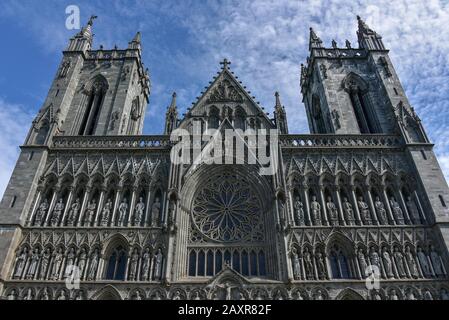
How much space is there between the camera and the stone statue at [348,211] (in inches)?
761

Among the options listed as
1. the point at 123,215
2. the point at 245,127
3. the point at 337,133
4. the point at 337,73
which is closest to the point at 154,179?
the point at 123,215

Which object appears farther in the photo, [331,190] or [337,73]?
[337,73]

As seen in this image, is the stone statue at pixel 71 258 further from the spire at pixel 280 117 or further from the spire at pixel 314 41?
the spire at pixel 314 41

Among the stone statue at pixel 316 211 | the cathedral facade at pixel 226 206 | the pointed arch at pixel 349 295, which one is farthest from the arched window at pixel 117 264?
the pointed arch at pixel 349 295

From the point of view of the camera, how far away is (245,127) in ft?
78.0

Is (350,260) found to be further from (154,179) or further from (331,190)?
(154,179)

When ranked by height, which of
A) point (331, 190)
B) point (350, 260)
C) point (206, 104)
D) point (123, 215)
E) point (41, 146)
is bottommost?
point (350, 260)

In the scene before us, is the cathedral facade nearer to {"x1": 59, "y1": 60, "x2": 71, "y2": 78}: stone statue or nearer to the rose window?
the rose window

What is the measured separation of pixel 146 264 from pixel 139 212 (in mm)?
3097

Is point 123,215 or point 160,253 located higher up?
point 123,215

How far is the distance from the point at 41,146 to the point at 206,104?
10899mm

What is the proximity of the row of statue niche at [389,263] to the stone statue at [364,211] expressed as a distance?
1.65 metres
